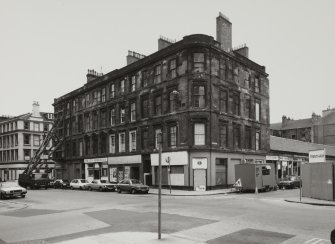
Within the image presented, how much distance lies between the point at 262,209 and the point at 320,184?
294 inches

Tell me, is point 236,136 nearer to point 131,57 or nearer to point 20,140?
point 131,57

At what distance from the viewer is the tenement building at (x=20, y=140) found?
7512cm

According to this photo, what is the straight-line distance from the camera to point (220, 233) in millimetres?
11781

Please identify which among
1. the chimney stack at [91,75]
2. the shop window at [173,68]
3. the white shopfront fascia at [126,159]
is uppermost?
the chimney stack at [91,75]

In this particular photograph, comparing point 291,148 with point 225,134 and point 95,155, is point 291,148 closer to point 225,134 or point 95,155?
point 225,134

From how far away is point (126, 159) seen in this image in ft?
139

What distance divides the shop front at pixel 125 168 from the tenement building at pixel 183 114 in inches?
4.5

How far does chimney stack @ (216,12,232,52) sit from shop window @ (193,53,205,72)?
16.6 ft

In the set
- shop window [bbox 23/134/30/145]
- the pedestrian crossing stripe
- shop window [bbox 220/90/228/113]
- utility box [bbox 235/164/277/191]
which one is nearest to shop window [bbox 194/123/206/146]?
shop window [bbox 220/90/228/113]

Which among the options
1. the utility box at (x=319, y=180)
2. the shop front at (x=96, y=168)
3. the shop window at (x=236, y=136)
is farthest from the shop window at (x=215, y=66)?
the shop front at (x=96, y=168)

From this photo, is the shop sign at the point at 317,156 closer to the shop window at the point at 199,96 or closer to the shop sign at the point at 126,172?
the shop window at the point at 199,96

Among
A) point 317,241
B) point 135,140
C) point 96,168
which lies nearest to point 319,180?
point 317,241

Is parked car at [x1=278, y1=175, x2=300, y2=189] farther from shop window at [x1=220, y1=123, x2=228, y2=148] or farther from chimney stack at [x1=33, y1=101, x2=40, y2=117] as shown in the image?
chimney stack at [x1=33, y1=101, x2=40, y2=117]

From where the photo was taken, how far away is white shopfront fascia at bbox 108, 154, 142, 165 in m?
40.3
